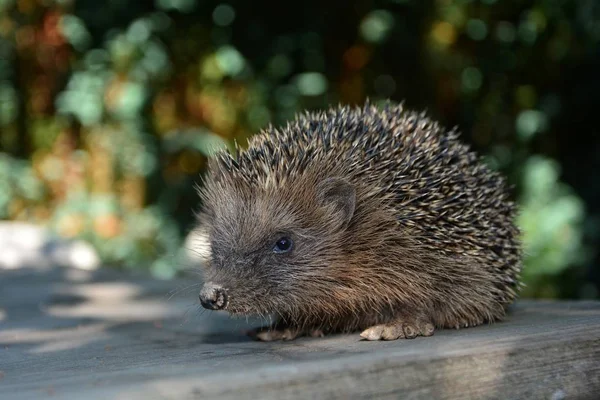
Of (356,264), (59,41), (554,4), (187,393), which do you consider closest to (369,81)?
(554,4)

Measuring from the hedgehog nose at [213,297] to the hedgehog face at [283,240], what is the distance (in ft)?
0.32

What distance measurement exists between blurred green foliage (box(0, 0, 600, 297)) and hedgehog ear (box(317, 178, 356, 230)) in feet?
9.33

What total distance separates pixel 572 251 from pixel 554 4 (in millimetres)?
1839

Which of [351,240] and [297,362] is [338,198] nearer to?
[351,240]

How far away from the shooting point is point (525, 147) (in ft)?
21.5

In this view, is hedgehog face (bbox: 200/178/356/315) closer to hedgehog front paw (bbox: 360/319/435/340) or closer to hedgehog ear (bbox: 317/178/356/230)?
hedgehog ear (bbox: 317/178/356/230)

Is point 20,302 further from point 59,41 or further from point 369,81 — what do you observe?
point 59,41

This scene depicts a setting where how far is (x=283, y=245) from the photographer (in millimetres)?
2945

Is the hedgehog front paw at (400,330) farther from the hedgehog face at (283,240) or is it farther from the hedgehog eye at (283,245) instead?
the hedgehog eye at (283,245)

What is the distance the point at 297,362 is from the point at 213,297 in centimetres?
68

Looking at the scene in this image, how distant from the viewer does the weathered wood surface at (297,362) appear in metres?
1.90

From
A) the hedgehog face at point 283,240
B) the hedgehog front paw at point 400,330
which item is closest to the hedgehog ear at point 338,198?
the hedgehog face at point 283,240

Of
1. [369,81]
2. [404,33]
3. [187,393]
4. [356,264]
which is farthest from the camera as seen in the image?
[369,81]

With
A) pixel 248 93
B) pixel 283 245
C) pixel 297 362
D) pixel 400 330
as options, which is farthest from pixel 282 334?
pixel 248 93
